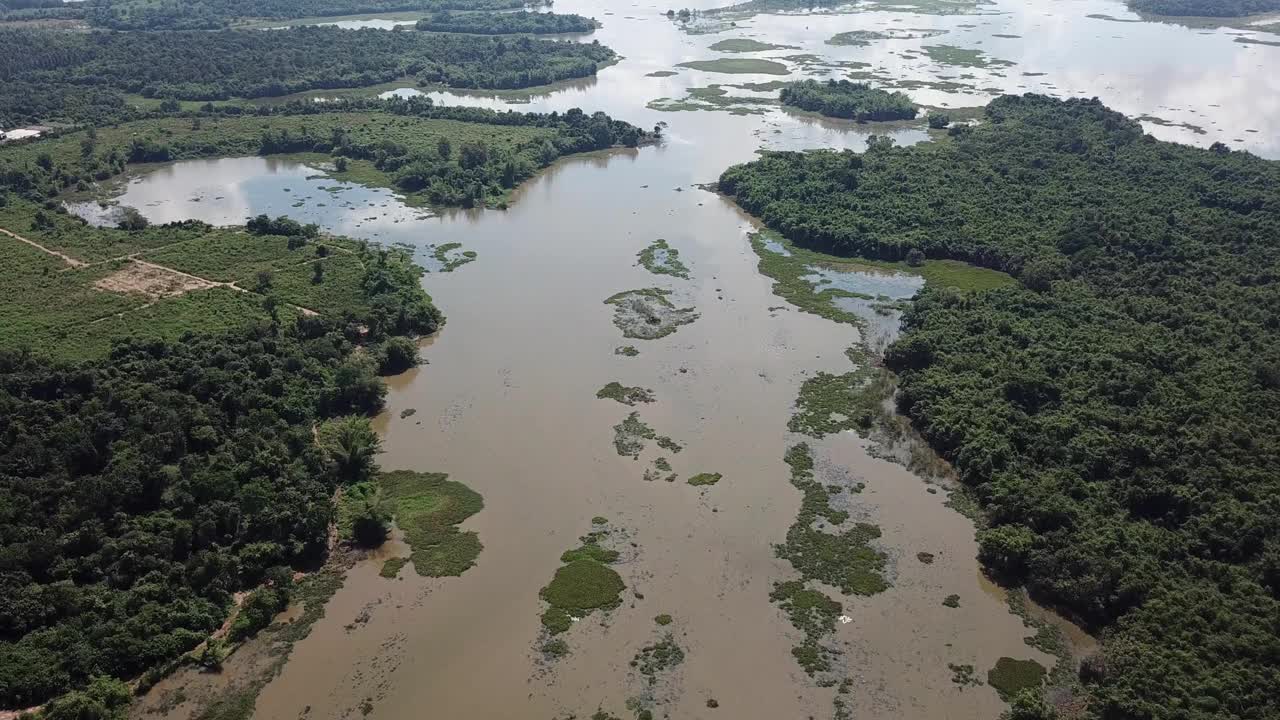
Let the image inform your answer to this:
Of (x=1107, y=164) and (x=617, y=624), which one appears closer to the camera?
(x=617, y=624)

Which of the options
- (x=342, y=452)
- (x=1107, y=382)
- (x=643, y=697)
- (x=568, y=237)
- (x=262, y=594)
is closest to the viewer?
(x=643, y=697)

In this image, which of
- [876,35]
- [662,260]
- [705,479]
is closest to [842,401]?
[705,479]

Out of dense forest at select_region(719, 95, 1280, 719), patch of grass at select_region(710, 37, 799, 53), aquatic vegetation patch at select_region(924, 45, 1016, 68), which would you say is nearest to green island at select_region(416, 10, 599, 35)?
patch of grass at select_region(710, 37, 799, 53)

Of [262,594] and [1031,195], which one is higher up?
[1031,195]

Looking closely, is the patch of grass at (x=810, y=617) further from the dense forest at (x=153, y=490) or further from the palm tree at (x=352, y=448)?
the palm tree at (x=352, y=448)

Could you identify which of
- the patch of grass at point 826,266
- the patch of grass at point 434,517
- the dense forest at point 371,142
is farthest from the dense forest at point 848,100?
the patch of grass at point 434,517

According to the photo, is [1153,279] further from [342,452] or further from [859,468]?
[342,452]

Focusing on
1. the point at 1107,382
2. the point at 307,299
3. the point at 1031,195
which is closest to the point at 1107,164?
the point at 1031,195

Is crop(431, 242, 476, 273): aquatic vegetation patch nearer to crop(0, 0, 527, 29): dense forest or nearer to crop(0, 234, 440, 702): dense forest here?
crop(0, 234, 440, 702): dense forest
